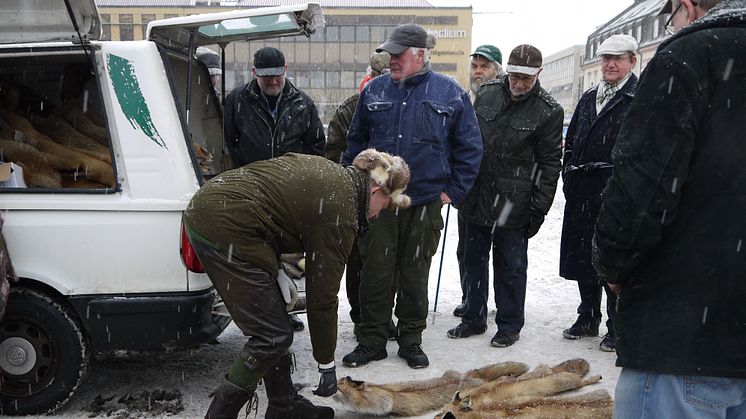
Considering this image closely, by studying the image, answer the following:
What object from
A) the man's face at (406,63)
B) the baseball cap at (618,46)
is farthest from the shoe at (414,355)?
the baseball cap at (618,46)

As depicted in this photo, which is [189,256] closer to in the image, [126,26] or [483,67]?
[483,67]

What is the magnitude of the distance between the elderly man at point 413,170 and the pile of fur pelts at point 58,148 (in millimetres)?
1672

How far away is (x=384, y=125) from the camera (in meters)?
4.72

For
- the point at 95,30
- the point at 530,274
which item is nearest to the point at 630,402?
the point at 95,30

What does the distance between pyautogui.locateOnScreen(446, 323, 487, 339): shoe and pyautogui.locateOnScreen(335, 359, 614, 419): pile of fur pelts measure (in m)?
0.97

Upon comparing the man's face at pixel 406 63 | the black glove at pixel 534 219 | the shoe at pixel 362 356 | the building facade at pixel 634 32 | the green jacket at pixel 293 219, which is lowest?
the shoe at pixel 362 356

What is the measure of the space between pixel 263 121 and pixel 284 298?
2147 mm

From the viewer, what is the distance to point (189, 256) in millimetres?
3633

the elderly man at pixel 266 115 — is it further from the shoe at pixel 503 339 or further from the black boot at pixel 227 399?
the black boot at pixel 227 399

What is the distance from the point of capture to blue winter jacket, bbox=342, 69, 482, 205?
15.3 ft

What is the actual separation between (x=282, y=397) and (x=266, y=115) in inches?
90.4

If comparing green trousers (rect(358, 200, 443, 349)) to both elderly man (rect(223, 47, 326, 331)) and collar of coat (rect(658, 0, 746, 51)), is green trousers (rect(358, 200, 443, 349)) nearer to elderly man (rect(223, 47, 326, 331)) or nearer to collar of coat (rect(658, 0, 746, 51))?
elderly man (rect(223, 47, 326, 331))

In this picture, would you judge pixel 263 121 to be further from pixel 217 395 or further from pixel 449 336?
pixel 217 395

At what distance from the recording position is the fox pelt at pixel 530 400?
138 inches
